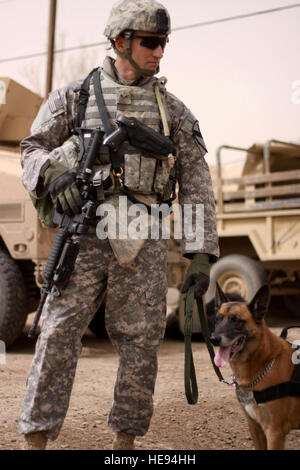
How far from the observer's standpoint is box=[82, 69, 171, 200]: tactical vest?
292 centimetres

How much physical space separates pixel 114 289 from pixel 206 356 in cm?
384

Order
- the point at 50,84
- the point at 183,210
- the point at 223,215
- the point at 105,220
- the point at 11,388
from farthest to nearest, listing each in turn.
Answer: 1. the point at 50,84
2. the point at 223,215
3. the point at 11,388
4. the point at 183,210
5. the point at 105,220

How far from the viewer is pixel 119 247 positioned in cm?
286

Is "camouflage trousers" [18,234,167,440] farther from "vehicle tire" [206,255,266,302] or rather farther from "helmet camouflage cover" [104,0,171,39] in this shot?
"vehicle tire" [206,255,266,302]

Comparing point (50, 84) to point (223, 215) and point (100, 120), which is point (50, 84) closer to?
point (223, 215)

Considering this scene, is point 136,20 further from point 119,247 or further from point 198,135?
point 119,247

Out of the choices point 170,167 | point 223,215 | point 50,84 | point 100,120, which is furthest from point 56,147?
point 50,84

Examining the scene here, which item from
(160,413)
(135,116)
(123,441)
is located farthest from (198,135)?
(160,413)

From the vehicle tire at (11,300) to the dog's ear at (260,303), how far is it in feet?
12.2

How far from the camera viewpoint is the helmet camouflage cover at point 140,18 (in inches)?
113

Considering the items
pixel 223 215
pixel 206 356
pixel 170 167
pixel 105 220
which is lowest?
pixel 206 356

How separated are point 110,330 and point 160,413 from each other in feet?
4.46

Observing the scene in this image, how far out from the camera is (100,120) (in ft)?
9.65

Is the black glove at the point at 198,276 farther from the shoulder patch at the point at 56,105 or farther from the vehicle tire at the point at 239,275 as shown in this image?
the vehicle tire at the point at 239,275
